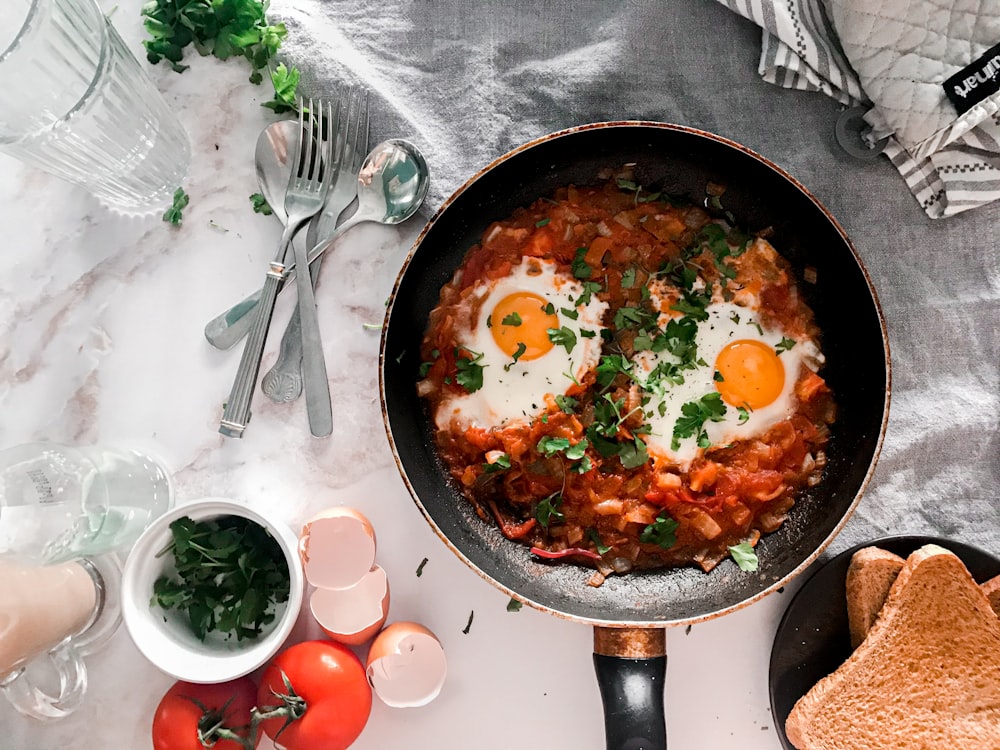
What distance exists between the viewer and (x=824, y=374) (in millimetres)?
2945

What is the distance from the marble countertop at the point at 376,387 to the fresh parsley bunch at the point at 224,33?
0.34ft

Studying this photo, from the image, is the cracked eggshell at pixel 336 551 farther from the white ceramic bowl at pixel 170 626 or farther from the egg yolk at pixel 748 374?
the egg yolk at pixel 748 374

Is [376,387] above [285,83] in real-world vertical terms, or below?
below

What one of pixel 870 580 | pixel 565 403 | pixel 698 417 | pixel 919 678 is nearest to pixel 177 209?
pixel 565 403

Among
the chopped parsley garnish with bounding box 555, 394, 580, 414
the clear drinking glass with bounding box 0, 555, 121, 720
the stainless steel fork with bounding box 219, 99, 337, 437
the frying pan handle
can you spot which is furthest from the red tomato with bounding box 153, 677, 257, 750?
the chopped parsley garnish with bounding box 555, 394, 580, 414

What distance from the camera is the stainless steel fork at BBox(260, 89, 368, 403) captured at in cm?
297

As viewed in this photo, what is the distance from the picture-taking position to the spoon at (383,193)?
2930mm

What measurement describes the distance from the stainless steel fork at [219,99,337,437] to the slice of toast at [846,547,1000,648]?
6.84 ft

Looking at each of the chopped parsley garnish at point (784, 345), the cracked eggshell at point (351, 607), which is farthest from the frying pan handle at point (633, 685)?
the chopped parsley garnish at point (784, 345)

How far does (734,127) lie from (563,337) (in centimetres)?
100

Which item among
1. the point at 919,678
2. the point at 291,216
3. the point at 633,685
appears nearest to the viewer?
the point at 633,685

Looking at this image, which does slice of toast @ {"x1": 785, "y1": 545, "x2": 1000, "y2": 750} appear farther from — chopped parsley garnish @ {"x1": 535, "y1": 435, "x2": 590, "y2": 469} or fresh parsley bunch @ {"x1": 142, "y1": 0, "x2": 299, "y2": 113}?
fresh parsley bunch @ {"x1": 142, "y1": 0, "x2": 299, "y2": 113}

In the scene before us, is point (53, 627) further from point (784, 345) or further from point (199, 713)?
point (784, 345)

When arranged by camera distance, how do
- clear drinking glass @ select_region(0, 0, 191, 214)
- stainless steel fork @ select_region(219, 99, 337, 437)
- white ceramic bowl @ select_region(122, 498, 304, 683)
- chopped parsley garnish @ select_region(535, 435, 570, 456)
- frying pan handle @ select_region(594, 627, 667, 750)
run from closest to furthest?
1. clear drinking glass @ select_region(0, 0, 191, 214)
2. frying pan handle @ select_region(594, 627, 667, 750)
3. white ceramic bowl @ select_region(122, 498, 304, 683)
4. chopped parsley garnish @ select_region(535, 435, 570, 456)
5. stainless steel fork @ select_region(219, 99, 337, 437)
